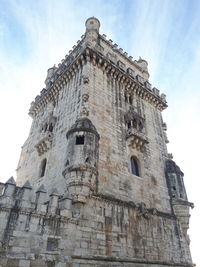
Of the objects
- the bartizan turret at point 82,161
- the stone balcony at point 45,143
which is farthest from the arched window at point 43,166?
the bartizan turret at point 82,161

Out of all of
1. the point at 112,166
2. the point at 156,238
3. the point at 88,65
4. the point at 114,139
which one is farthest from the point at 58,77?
the point at 156,238

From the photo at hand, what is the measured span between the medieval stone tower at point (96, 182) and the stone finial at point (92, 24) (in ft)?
0.32

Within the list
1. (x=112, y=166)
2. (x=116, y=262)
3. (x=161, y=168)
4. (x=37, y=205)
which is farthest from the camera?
(x=161, y=168)

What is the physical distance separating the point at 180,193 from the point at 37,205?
1042cm

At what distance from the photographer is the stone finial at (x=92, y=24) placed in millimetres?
20266

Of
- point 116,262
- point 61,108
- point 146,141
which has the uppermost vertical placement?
point 61,108

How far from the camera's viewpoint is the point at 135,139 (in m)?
15.3

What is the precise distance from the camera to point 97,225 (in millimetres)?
10609

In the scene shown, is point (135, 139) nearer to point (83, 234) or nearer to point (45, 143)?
point (45, 143)

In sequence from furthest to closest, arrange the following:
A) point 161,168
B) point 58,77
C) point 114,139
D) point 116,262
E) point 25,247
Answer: point 58,77
point 161,168
point 114,139
point 116,262
point 25,247

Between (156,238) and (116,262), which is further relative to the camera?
(156,238)

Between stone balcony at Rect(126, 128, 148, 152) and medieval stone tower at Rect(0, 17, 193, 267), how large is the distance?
70mm

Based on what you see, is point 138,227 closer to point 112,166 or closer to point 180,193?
point 112,166

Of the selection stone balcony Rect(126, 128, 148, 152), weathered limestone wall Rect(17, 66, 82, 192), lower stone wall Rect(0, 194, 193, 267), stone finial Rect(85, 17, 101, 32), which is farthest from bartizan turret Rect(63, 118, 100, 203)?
stone finial Rect(85, 17, 101, 32)
